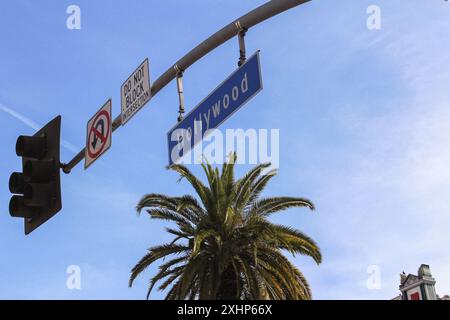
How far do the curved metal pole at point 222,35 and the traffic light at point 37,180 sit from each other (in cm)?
116

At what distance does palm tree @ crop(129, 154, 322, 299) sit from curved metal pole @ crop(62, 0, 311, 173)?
15.2m

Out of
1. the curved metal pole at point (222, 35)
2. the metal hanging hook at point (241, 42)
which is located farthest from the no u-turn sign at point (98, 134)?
the metal hanging hook at point (241, 42)

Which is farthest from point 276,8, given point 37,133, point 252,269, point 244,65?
point 252,269

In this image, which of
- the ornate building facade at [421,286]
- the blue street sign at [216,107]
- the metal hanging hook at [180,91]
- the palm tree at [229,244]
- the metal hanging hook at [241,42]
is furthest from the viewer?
the ornate building facade at [421,286]

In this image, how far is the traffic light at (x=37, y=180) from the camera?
9422 mm

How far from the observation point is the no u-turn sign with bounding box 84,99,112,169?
31.3 ft

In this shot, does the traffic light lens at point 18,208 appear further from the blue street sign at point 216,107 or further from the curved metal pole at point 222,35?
the blue street sign at point 216,107

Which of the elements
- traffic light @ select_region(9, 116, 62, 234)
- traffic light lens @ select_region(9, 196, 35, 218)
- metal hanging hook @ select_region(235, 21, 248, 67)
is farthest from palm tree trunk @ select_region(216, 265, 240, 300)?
metal hanging hook @ select_region(235, 21, 248, 67)

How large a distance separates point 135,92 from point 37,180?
2041 mm

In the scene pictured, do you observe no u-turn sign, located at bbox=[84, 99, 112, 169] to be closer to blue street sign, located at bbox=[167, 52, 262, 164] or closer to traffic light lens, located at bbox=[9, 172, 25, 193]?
traffic light lens, located at bbox=[9, 172, 25, 193]

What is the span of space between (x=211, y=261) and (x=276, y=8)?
61.3 feet

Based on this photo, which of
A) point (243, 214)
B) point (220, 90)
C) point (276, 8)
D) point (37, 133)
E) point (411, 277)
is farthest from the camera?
point (411, 277)

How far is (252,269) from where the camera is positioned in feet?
80.4

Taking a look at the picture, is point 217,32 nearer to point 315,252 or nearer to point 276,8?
point 276,8
